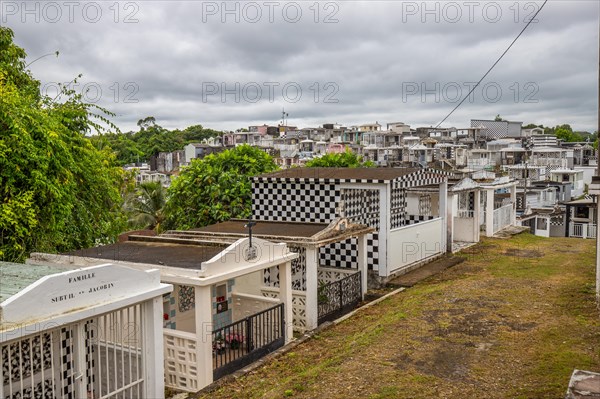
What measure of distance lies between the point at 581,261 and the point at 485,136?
213ft

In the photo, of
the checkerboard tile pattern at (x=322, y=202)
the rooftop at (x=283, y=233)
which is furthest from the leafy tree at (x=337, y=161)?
the rooftop at (x=283, y=233)

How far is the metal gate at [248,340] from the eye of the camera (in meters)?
8.69

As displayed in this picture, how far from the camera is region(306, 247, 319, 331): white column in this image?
1102 cm

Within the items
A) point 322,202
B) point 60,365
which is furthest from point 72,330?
point 322,202

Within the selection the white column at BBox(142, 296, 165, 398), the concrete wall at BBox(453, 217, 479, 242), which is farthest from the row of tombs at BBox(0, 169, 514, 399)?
the concrete wall at BBox(453, 217, 479, 242)

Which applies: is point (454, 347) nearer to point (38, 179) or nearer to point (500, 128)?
point (38, 179)

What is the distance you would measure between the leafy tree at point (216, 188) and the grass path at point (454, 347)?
27.3ft

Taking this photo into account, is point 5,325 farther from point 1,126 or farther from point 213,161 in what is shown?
point 213,161

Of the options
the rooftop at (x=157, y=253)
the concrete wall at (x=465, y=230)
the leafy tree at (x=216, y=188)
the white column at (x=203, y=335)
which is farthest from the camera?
the concrete wall at (x=465, y=230)

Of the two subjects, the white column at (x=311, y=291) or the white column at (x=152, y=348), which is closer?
the white column at (x=152, y=348)

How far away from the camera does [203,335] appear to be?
822 cm

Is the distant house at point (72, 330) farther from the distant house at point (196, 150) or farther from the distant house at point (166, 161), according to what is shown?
the distant house at point (166, 161)

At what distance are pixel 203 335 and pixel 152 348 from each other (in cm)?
131

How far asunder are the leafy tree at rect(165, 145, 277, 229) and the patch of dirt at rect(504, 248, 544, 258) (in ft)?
29.6
